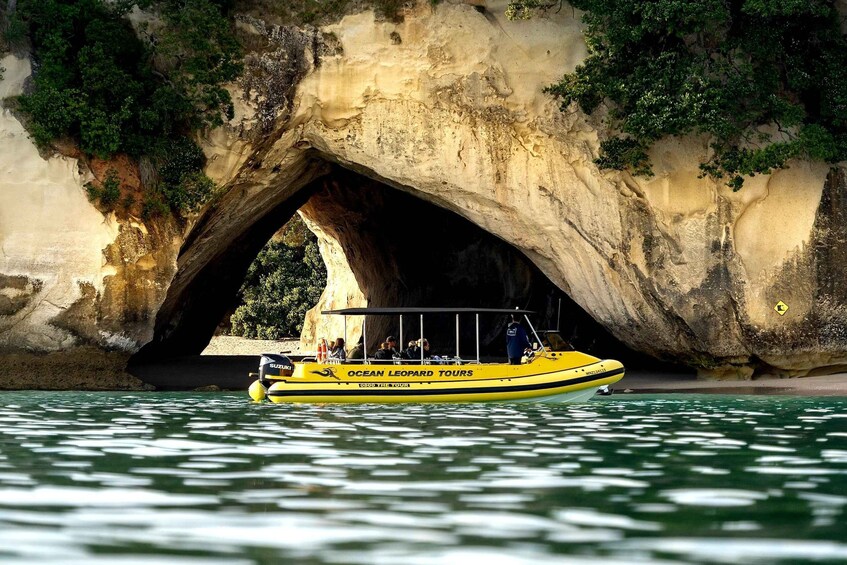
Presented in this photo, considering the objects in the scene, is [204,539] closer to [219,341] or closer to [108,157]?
[108,157]

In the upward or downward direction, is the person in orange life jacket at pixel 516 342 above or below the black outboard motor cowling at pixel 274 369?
above

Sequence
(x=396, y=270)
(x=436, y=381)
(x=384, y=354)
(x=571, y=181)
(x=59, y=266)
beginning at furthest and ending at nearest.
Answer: (x=396, y=270) < (x=571, y=181) < (x=59, y=266) < (x=384, y=354) < (x=436, y=381)

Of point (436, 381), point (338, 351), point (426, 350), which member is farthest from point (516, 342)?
point (338, 351)

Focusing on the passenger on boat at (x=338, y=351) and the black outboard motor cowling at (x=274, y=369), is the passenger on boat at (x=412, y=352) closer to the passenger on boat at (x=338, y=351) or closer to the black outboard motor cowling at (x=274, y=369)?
the passenger on boat at (x=338, y=351)

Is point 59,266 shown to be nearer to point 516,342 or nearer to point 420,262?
point 516,342

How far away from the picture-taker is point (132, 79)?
80.1 ft

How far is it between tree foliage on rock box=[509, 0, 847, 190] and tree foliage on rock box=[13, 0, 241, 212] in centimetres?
654

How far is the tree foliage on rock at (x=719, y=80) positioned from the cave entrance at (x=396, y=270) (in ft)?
26.8

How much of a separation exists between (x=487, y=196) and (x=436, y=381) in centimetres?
773

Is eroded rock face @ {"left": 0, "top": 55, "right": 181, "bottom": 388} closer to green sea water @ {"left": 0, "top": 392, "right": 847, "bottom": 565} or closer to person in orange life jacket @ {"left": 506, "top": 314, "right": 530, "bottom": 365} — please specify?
person in orange life jacket @ {"left": 506, "top": 314, "right": 530, "bottom": 365}

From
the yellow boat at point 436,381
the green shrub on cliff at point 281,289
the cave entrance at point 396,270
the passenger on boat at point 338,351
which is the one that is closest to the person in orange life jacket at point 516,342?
the yellow boat at point 436,381

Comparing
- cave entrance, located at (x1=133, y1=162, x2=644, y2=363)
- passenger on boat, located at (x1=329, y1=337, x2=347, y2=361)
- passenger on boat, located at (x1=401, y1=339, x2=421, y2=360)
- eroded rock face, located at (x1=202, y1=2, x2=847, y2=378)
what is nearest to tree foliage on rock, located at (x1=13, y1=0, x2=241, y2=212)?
eroded rock face, located at (x1=202, y1=2, x2=847, y2=378)

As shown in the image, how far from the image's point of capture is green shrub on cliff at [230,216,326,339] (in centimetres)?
5328

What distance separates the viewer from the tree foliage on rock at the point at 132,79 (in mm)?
24031
